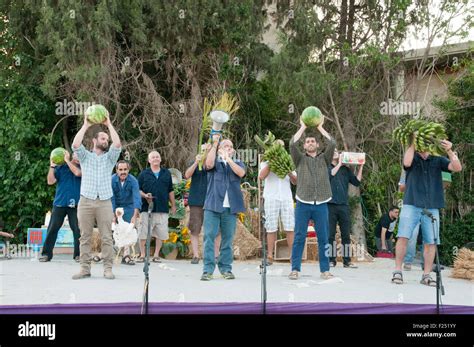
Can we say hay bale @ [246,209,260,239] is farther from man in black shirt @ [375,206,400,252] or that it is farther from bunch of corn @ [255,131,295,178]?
bunch of corn @ [255,131,295,178]

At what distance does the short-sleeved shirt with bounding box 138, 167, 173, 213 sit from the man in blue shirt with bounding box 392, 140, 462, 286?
3.49 metres

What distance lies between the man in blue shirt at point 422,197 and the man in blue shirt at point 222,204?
1729mm

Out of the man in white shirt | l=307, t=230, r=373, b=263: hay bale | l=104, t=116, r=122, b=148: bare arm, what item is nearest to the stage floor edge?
l=104, t=116, r=122, b=148: bare arm

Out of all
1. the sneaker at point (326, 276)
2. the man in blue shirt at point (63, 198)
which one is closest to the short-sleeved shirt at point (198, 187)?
the man in blue shirt at point (63, 198)

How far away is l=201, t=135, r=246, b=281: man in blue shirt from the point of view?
24.6 feet

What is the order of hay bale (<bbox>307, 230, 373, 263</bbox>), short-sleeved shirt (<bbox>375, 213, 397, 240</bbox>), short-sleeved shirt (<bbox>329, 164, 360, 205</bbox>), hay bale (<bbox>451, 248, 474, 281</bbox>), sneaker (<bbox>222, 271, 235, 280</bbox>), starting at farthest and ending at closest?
1. short-sleeved shirt (<bbox>375, 213, 397, 240</bbox>)
2. hay bale (<bbox>307, 230, 373, 263</bbox>)
3. short-sleeved shirt (<bbox>329, 164, 360, 205</bbox>)
4. hay bale (<bbox>451, 248, 474, 281</bbox>)
5. sneaker (<bbox>222, 271, 235, 280</bbox>)

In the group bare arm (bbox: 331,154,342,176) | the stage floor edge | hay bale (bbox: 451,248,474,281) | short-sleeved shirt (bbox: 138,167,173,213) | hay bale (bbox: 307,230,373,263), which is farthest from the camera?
hay bale (bbox: 307,230,373,263)

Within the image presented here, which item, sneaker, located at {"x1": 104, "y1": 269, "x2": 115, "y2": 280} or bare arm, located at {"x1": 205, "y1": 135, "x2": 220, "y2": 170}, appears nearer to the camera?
sneaker, located at {"x1": 104, "y1": 269, "x2": 115, "y2": 280}

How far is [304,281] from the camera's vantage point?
7.39 m

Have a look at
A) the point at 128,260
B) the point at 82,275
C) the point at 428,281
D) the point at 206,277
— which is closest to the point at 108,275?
the point at 82,275

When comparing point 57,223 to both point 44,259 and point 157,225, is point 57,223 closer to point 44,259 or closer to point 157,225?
point 44,259

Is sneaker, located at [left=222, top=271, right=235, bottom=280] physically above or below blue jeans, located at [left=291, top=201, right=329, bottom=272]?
below
